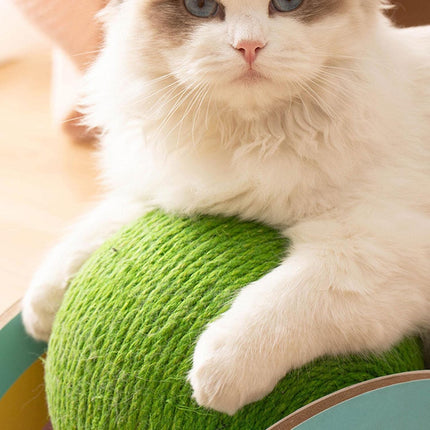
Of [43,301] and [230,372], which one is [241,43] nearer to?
[230,372]

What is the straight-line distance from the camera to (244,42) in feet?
2.98

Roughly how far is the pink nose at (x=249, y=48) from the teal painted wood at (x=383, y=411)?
52cm

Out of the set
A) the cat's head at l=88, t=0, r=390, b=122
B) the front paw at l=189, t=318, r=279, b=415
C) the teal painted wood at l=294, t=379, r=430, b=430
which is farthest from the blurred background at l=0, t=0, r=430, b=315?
the teal painted wood at l=294, t=379, r=430, b=430

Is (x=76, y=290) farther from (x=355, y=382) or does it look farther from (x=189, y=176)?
(x=355, y=382)

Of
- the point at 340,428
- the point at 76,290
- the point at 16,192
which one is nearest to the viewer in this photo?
the point at 340,428

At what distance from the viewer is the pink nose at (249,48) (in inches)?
35.8

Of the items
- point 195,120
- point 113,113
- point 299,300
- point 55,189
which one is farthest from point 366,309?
point 55,189

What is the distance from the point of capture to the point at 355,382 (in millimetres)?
935

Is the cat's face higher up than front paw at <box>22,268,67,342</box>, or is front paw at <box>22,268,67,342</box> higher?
the cat's face

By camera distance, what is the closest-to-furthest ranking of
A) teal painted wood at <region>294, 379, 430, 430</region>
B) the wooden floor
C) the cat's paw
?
teal painted wood at <region>294, 379, 430, 430</region>, the cat's paw, the wooden floor

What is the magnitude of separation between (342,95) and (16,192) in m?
1.10

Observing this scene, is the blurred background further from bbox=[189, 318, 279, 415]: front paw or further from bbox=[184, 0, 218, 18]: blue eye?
bbox=[189, 318, 279, 415]: front paw

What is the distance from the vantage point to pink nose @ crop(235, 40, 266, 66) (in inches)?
35.8

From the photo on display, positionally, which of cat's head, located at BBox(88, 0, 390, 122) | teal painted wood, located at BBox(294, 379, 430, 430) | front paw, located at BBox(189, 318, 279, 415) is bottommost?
teal painted wood, located at BBox(294, 379, 430, 430)
